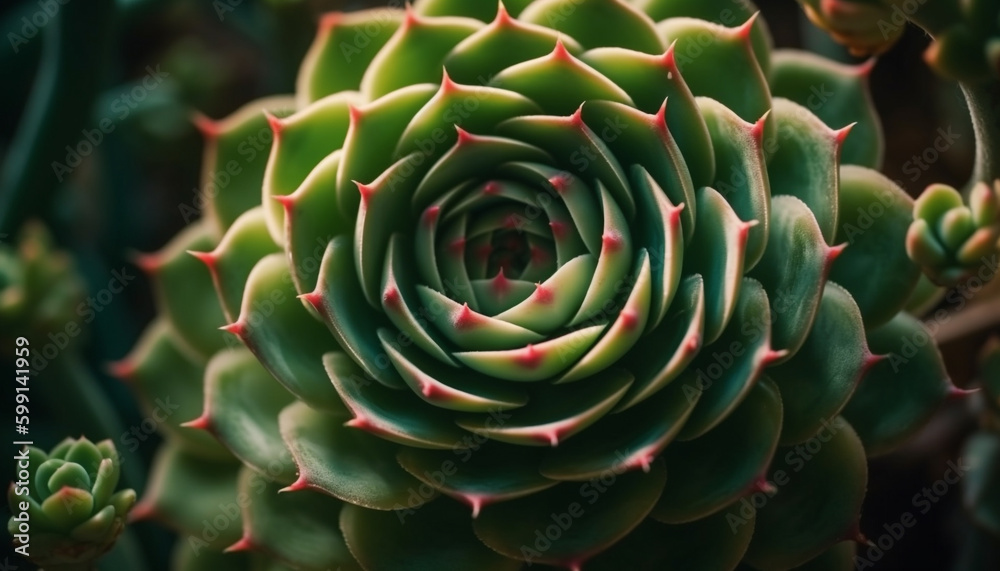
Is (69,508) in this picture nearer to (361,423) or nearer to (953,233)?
(361,423)

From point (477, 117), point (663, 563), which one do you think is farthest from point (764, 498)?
point (477, 117)

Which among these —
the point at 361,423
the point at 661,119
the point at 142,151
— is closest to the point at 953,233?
the point at 661,119

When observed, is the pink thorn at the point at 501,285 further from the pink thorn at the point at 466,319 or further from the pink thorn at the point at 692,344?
the pink thorn at the point at 692,344

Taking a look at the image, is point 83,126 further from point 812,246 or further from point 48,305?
point 812,246

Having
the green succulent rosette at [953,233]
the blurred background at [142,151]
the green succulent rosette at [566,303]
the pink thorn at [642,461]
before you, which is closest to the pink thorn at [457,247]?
the green succulent rosette at [566,303]

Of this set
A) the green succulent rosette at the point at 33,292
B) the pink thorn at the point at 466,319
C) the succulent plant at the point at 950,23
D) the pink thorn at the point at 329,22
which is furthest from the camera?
the green succulent rosette at the point at 33,292
